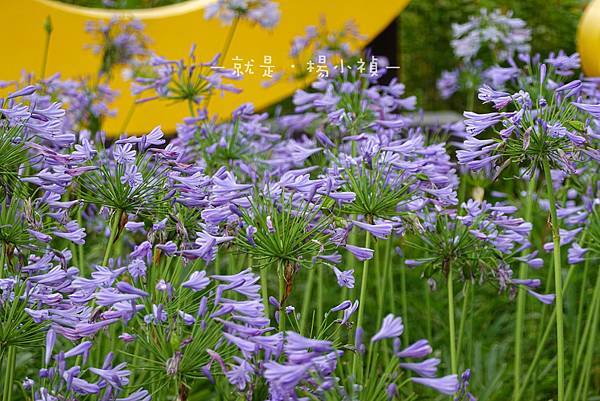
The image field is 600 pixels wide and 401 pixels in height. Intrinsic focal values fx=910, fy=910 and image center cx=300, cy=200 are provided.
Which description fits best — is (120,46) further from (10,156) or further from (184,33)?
(10,156)

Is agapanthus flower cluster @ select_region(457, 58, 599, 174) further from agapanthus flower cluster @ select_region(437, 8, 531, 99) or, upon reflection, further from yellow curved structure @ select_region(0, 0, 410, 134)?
yellow curved structure @ select_region(0, 0, 410, 134)

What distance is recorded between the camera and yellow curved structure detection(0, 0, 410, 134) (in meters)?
7.05

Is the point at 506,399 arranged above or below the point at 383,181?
below

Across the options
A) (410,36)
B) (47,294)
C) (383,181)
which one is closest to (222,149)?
(383,181)

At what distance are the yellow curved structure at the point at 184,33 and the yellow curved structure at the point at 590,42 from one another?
1.82m

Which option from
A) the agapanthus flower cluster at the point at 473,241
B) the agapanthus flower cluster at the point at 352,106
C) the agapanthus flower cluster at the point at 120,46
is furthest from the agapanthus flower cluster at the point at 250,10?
the agapanthus flower cluster at the point at 473,241

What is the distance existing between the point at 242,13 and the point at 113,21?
1.35 metres

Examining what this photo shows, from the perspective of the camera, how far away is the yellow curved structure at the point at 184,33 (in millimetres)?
7055

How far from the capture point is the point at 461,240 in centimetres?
246

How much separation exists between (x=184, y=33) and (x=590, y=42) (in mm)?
3221

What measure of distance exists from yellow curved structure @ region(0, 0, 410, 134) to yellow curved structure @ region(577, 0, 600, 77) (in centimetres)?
182

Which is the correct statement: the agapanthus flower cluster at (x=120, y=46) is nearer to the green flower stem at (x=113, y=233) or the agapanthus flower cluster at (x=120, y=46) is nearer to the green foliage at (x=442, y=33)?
the green flower stem at (x=113, y=233)

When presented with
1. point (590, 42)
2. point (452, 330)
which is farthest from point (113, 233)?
point (590, 42)

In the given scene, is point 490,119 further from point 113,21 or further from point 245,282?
point 113,21
